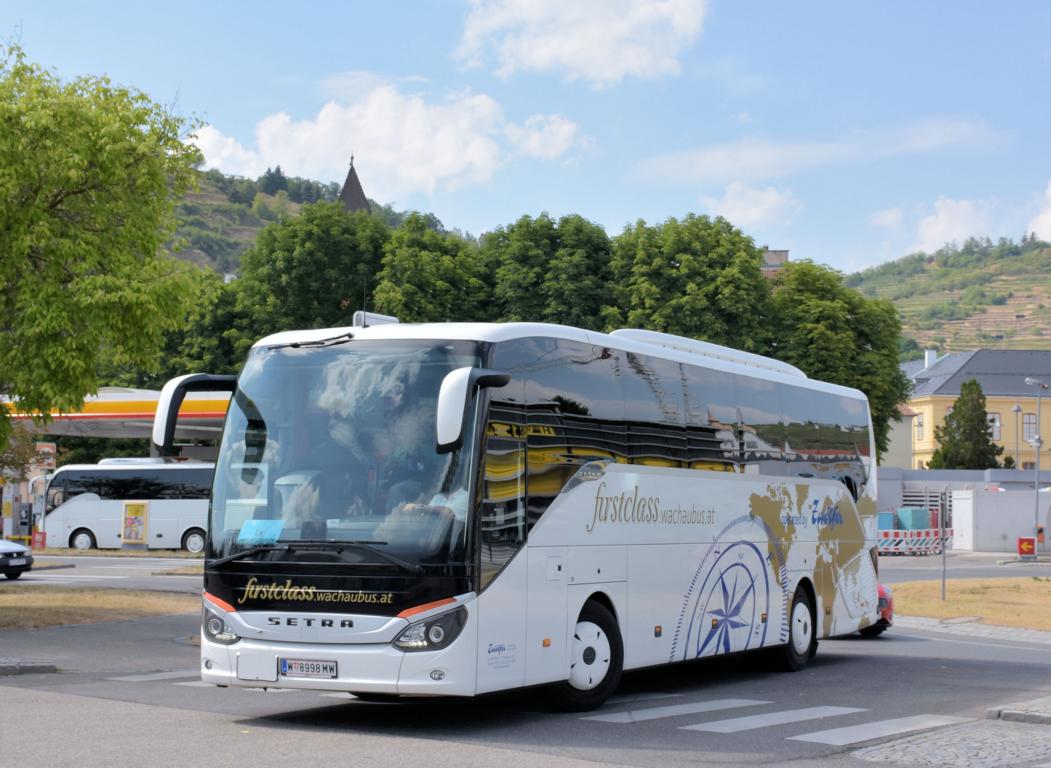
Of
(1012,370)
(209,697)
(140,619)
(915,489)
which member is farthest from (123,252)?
(1012,370)

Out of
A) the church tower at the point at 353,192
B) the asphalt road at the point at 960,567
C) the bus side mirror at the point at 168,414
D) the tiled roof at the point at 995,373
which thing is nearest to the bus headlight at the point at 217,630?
the bus side mirror at the point at 168,414

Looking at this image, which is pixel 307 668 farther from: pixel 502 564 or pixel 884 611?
pixel 884 611

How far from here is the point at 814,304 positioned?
6072 cm

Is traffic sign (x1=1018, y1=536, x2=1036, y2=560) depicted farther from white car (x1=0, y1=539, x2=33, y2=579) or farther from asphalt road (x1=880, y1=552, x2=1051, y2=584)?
white car (x1=0, y1=539, x2=33, y2=579)

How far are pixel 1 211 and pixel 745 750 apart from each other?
14.2m

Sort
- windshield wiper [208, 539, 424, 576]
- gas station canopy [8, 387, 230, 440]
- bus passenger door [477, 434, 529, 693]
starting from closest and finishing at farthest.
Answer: windshield wiper [208, 539, 424, 576]
bus passenger door [477, 434, 529, 693]
gas station canopy [8, 387, 230, 440]

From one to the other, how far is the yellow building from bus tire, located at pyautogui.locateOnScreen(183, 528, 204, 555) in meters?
73.5

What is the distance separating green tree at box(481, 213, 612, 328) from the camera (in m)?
60.2

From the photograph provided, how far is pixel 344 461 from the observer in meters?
11.3

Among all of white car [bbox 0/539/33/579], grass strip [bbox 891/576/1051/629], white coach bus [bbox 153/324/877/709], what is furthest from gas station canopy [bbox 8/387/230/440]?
white coach bus [bbox 153/324/877/709]

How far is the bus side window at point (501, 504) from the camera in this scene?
37.2 feet

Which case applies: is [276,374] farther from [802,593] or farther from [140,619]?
[140,619]

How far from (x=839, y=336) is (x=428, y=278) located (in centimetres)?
1748

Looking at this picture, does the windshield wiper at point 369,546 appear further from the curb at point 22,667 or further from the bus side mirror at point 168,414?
the curb at point 22,667
